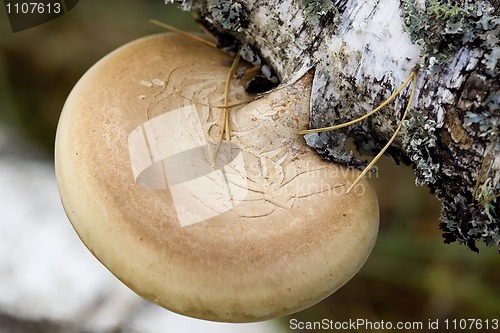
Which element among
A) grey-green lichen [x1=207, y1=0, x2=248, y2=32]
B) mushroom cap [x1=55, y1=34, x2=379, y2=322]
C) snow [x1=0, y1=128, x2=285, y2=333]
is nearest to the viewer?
mushroom cap [x1=55, y1=34, x2=379, y2=322]

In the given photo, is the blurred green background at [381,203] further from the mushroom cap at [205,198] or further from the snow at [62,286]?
the mushroom cap at [205,198]

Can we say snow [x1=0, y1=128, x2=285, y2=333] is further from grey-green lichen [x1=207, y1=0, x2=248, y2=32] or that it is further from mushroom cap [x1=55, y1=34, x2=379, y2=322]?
grey-green lichen [x1=207, y1=0, x2=248, y2=32]

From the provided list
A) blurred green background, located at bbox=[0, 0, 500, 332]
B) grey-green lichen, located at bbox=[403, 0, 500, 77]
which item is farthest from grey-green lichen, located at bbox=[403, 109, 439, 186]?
blurred green background, located at bbox=[0, 0, 500, 332]

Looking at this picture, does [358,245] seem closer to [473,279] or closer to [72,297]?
[473,279]

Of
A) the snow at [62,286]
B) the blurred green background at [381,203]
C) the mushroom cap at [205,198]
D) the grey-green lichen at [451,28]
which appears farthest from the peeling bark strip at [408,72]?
the snow at [62,286]

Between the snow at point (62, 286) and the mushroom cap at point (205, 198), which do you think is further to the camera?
the snow at point (62, 286)

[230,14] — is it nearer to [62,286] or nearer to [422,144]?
[422,144]
